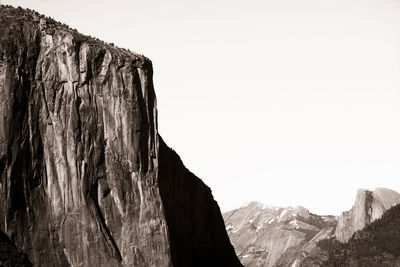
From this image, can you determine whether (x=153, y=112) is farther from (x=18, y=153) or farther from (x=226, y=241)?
(x=226, y=241)

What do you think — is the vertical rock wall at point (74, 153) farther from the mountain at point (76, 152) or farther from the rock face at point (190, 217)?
the rock face at point (190, 217)

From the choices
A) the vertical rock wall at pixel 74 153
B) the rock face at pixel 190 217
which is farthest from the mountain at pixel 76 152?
the rock face at pixel 190 217

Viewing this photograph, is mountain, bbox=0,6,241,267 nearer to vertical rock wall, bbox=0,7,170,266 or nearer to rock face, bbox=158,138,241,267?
vertical rock wall, bbox=0,7,170,266

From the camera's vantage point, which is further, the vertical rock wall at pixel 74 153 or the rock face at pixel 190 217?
the rock face at pixel 190 217

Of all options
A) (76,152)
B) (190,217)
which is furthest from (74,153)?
(190,217)

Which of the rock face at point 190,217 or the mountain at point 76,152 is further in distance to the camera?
the rock face at point 190,217

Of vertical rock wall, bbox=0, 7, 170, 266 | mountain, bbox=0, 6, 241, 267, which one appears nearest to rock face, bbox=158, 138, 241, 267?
vertical rock wall, bbox=0, 7, 170, 266

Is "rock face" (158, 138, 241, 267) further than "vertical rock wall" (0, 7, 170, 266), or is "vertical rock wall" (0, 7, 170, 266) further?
"rock face" (158, 138, 241, 267)

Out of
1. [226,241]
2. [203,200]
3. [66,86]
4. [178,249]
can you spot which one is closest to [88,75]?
[66,86]

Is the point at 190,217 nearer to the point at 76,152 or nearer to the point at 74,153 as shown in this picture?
the point at 76,152
